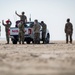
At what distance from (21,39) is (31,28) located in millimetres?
1062

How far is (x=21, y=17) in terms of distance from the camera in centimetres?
2122

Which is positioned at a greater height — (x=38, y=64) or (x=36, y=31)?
(x=36, y=31)

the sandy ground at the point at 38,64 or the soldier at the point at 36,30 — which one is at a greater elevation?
the soldier at the point at 36,30

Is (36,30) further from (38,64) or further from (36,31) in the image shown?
(38,64)

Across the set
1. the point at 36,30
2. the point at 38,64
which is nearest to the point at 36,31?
the point at 36,30

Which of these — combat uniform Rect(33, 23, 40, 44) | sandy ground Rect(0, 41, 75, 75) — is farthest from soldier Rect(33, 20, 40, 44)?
sandy ground Rect(0, 41, 75, 75)

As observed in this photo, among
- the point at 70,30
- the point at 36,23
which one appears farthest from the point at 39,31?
the point at 70,30

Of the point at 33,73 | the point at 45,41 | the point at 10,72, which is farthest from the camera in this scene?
the point at 45,41

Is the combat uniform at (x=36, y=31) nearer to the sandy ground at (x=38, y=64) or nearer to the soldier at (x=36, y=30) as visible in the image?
the soldier at (x=36, y=30)

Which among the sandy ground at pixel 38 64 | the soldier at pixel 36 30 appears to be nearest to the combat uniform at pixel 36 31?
the soldier at pixel 36 30

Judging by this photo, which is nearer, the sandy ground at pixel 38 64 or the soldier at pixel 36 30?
the sandy ground at pixel 38 64

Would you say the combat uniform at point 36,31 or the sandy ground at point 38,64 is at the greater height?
the combat uniform at point 36,31

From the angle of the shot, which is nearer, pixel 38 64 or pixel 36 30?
pixel 38 64

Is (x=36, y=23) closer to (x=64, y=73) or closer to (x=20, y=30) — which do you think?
(x=20, y=30)
